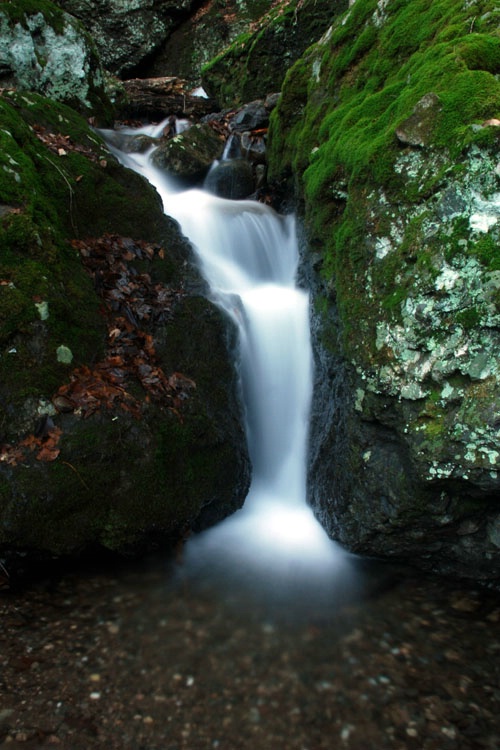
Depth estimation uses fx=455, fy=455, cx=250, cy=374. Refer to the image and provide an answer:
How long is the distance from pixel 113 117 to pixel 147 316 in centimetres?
768

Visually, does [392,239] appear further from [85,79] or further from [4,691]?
[85,79]

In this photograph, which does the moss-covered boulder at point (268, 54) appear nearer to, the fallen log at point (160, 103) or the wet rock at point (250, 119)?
the fallen log at point (160, 103)

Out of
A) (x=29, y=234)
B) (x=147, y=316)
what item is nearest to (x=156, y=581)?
(x=147, y=316)

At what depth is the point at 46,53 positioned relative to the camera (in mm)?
7668

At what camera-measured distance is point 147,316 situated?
4.51 metres

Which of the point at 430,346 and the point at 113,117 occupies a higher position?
the point at 113,117

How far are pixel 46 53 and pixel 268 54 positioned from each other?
236 inches

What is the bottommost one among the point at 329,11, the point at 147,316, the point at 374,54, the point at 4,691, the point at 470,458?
the point at 4,691

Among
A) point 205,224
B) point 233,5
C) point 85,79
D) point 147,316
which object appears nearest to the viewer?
point 147,316

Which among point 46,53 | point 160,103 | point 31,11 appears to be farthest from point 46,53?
point 160,103

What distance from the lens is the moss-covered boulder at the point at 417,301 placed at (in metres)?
3.05

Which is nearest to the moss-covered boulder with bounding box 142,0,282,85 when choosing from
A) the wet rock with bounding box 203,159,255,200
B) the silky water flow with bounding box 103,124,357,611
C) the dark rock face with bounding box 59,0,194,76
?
the dark rock face with bounding box 59,0,194,76

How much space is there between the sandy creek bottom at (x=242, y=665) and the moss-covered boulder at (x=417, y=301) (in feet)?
1.98

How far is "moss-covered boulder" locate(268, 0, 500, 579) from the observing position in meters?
3.05
